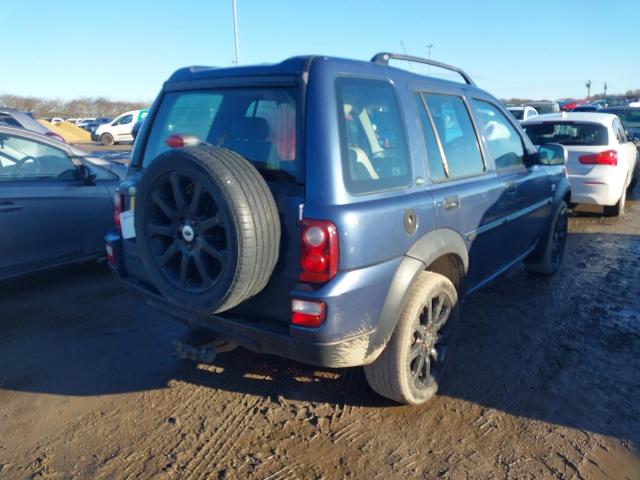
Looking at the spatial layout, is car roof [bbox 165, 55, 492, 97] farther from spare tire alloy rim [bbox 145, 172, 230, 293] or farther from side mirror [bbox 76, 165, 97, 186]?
side mirror [bbox 76, 165, 97, 186]

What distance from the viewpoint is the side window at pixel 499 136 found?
3988 millimetres

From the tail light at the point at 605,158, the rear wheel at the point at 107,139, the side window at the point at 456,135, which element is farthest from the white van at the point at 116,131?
the side window at the point at 456,135

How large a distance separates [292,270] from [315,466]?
3.23 ft

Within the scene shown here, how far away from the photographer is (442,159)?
3.29 metres

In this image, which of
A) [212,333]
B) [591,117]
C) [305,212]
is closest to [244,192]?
[305,212]

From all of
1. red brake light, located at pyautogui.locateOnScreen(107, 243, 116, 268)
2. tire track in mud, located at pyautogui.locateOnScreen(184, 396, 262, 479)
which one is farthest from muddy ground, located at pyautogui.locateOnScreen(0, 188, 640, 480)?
red brake light, located at pyautogui.locateOnScreen(107, 243, 116, 268)

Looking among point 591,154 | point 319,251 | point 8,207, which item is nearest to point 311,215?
point 319,251

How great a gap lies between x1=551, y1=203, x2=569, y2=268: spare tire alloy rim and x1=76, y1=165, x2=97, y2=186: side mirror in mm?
4553

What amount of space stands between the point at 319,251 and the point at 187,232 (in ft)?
2.19

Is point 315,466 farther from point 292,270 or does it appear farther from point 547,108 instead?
point 547,108

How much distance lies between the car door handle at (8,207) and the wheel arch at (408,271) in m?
3.51

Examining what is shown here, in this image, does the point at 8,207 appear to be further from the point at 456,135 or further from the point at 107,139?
the point at 107,139

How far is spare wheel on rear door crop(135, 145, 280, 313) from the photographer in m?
2.40

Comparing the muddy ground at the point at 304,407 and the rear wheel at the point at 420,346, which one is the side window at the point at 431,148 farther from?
the muddy ground at the point at 304,407
